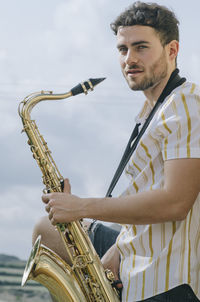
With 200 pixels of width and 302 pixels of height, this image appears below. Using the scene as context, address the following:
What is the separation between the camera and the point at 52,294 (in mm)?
3371

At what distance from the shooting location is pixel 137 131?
3441 millimetres

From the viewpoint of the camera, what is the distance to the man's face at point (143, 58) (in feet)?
10.3

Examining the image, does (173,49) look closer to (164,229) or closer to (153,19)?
(153,19)

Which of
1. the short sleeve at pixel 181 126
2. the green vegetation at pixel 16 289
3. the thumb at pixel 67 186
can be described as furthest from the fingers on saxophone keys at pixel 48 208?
the green vegetation at pixel 16 289

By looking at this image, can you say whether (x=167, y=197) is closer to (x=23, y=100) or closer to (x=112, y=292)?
(x=112, y=292)

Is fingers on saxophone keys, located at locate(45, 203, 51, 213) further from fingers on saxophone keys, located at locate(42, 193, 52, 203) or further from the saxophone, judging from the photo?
the saxophone

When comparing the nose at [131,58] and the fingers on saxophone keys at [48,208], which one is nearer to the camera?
the fingers on saxophone keys at [48,208]

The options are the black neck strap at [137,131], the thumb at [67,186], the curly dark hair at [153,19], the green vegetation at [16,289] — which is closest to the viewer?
the black neck strap at [137,131]

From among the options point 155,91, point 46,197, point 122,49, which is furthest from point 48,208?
point 122,49

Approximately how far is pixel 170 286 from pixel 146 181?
556mm

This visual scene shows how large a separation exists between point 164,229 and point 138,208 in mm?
197

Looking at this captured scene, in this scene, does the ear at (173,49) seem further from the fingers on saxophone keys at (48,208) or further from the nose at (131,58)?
the fingers on saxophone keys at (48,208)

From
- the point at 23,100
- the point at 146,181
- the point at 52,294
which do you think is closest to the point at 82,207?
the point at 146,181

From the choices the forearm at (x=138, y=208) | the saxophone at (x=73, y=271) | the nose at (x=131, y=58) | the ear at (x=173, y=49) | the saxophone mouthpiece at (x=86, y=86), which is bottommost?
the saxophone at (x=73, y=271)
